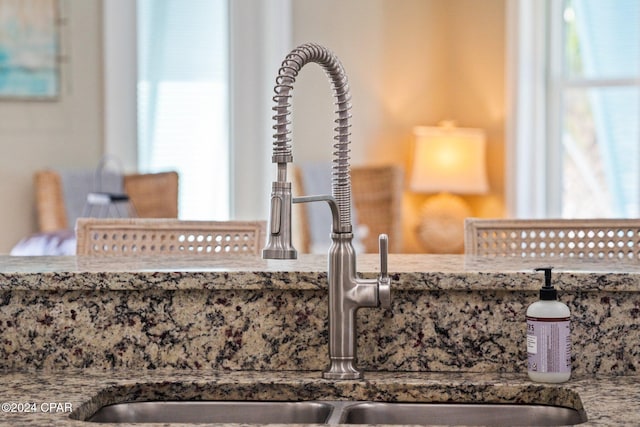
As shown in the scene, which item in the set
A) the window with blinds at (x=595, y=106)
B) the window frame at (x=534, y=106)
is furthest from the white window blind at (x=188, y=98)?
the window with blinds at (x=595, y=106)

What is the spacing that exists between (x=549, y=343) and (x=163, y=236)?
1009mm

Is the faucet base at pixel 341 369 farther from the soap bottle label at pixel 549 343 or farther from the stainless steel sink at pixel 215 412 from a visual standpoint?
the soap bottle label at pixel 549 343

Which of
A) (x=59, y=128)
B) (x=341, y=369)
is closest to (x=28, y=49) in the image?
(x=59, y=128)

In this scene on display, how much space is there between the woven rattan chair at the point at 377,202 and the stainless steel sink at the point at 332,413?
386cm

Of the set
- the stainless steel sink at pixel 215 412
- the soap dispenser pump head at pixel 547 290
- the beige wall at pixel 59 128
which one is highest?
the beige wall at pixel 59 128

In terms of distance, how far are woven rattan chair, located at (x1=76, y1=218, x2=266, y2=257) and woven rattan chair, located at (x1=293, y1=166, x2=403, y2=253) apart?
10.2 ft

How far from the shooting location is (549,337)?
4.25ft

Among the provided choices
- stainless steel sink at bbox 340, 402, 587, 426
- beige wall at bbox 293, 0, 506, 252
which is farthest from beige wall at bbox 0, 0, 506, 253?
stainless steel sink at bbox 340, 402, 587, 426

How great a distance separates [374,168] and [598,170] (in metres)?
1.16

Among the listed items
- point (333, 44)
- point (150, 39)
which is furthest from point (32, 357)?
point (333, 44)

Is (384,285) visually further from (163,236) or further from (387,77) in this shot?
(387,77)

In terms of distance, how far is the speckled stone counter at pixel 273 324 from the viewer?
4.50 ft

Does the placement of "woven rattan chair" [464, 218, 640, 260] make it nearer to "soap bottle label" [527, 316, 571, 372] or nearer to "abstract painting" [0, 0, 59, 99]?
"soap bottle label" [527, 316, 571, 372]

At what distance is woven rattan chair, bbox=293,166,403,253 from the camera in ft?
17.3
